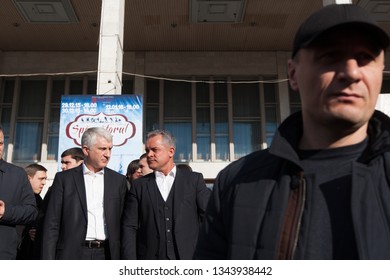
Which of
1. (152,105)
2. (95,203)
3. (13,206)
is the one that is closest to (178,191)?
(95,203)

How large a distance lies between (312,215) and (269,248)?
6.1 inches

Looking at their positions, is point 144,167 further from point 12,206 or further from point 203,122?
point 203,122

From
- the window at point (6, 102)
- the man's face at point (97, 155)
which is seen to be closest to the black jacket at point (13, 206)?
the man's face at point (97, 155)

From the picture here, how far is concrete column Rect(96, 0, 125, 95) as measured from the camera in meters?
8.80

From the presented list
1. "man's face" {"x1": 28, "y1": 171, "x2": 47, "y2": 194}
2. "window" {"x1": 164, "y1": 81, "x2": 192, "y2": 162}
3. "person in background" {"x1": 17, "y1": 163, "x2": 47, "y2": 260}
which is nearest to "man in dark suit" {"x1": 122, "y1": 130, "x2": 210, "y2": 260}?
"person in background" {"x1": 17, "y1": 163, "x2": 47, "y2": 260}

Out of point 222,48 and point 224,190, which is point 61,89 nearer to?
point 222,48

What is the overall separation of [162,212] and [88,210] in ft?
2.25

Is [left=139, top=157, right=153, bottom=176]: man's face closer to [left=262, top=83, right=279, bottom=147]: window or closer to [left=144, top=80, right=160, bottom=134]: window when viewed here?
[left=144, top=80, right=160, bottom=134]: window

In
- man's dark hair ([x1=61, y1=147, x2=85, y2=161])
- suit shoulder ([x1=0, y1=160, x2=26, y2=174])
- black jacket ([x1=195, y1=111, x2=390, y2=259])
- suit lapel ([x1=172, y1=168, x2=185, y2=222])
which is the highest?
man's dark hair ([x1=61, y1=147, x2=85, y2=161])

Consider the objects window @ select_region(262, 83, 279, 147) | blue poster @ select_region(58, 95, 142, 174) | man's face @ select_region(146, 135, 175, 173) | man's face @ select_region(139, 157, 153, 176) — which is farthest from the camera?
window @ select_region(262, 83, 279, 147)

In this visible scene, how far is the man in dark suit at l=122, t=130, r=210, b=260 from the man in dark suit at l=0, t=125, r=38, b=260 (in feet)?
2.91

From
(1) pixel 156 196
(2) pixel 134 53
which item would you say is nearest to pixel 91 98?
(1) pixel 156 196

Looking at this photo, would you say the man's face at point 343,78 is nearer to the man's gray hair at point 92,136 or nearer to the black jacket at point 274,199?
the black jacket at point 274,199

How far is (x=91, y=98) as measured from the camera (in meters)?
7.71
